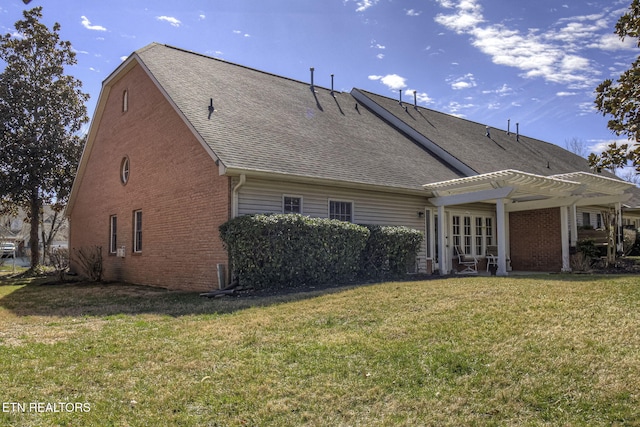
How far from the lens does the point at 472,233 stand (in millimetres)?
18625

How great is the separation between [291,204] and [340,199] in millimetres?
1685

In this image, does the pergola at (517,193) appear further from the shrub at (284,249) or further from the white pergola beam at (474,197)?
the shrub at (284,249)

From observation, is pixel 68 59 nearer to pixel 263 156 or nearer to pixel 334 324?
pixel 263 156

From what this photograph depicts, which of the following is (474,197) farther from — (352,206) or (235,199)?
(235,199)

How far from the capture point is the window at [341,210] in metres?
14.1

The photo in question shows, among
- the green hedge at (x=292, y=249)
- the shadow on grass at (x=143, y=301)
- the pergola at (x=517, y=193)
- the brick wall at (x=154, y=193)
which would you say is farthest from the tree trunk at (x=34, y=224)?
the pergola at (x=517, y=193)

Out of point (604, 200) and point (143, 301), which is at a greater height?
point (604, 200)

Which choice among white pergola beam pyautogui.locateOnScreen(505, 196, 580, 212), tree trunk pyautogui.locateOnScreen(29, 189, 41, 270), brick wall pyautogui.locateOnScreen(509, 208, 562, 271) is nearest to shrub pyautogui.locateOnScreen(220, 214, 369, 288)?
white pergola beam pyautogui.locateOnScreen(505, 196, 580, 212)

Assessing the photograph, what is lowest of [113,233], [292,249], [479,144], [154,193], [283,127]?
[292,249]

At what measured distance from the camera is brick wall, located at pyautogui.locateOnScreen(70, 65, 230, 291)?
12.8m

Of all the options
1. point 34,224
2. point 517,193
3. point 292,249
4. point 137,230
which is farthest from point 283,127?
point 34,224

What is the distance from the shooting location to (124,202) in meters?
17.2

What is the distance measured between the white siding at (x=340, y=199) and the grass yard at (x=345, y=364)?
14.7ft

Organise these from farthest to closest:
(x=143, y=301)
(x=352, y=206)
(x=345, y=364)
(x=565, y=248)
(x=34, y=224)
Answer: (x=34, y=224) < (x=565, y=248) < (x=352, y=206) < (x=143, y=301) < (x=345, y=364)
